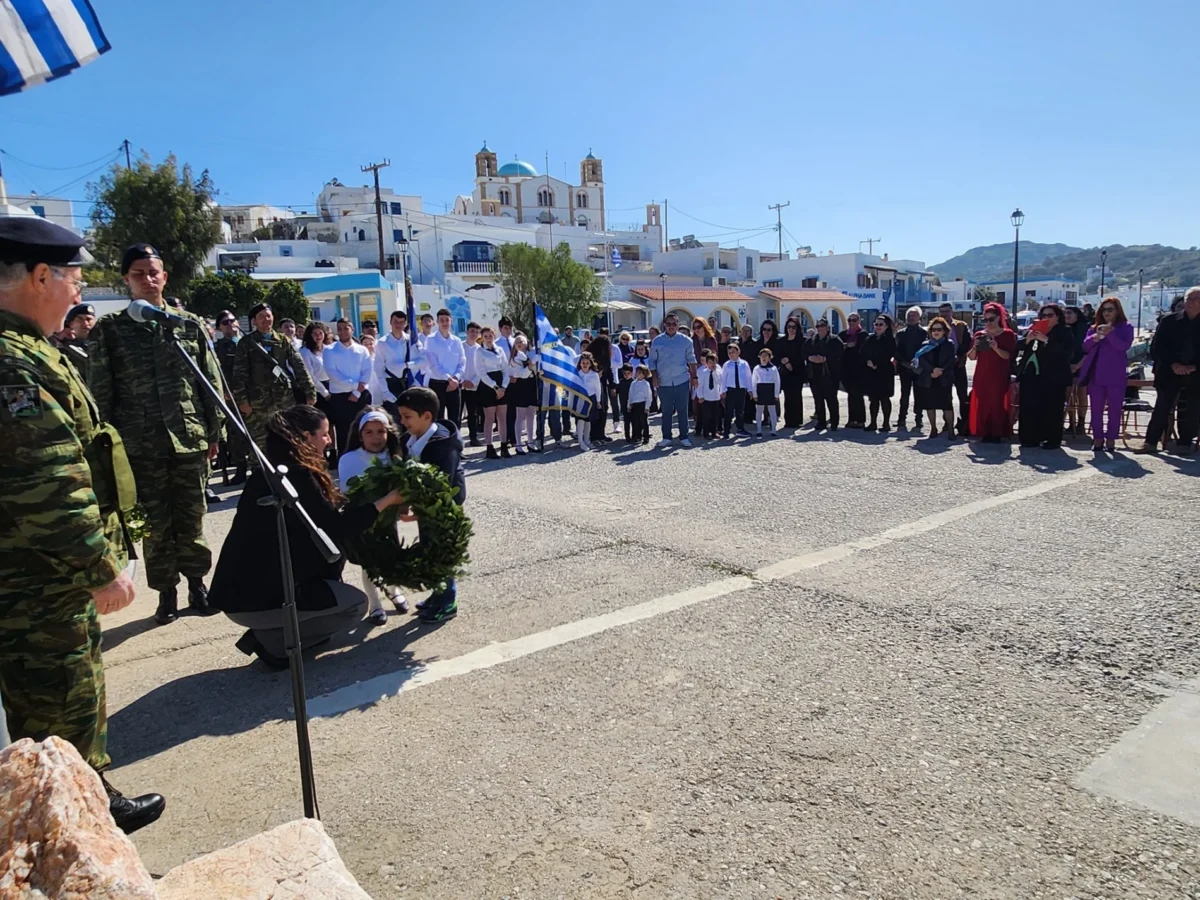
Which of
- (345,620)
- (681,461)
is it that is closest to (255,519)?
(345,620)

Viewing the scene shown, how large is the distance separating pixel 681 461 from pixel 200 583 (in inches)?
256

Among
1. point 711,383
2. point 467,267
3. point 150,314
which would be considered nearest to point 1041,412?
point 711,383

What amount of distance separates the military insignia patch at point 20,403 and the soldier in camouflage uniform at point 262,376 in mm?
6481

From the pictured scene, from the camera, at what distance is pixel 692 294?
62031 millimetres

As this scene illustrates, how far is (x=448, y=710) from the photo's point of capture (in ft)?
12.3

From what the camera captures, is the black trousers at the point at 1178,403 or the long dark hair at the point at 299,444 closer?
the long dark hair at the point at 299,444

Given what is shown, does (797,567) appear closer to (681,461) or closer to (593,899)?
(593,899)

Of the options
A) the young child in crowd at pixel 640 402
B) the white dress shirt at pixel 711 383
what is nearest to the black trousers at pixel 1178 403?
the white dress shirt at pixel 711 383

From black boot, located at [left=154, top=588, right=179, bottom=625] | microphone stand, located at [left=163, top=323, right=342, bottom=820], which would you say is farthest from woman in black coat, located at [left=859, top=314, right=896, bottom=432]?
microphone stand, located at [left=163, top=323, right=342, bottom=820]

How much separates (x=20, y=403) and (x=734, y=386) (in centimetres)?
1114

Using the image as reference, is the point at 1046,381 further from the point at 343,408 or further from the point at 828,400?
the point at 343,408

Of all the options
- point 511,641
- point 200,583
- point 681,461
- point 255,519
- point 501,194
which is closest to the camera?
point 255,519

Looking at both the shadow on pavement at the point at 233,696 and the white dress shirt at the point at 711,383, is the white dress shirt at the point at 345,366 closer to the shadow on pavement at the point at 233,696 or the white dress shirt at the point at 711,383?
the white dress shirt at the point at 711,383

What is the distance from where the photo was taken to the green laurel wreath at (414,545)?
4.49 metres
